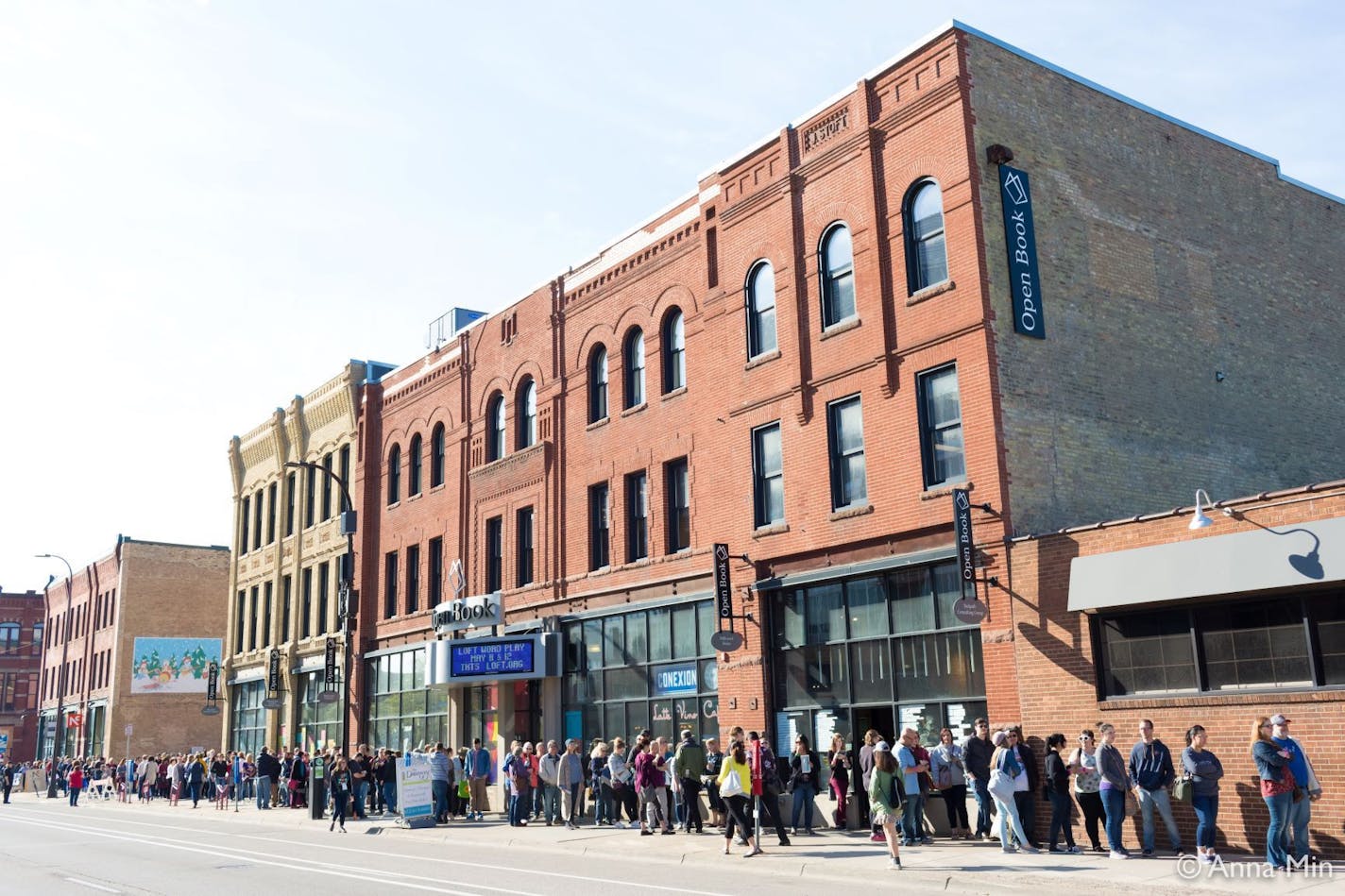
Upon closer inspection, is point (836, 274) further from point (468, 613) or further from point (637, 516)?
point (468, 613)

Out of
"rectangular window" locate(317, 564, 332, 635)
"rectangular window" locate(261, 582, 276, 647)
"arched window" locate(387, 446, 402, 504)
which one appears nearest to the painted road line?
"arched window" locate(387, 446, 402, 504)

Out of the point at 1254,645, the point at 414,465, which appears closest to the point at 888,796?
the point at 1254,645

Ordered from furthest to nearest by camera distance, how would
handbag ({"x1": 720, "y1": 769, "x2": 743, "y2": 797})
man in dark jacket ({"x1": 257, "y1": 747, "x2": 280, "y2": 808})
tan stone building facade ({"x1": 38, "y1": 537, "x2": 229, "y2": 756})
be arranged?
1. tan stone building facade ({"x1": 38, "y1": 537, "x2": 229, "y2": 756})
2. man in dark jacket ({"x1": 257, "y1": 747, "x2": 280, "y2": 808})
3. handbag ({"x1": 720, "y1": 769, "x2": 743, "y2": 797})

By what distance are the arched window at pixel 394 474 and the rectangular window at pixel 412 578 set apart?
6.70 feet

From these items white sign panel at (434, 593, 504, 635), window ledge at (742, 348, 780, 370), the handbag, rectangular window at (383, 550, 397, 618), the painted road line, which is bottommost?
the painted road line

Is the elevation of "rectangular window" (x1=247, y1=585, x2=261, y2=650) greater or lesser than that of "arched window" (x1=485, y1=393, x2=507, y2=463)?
lesser

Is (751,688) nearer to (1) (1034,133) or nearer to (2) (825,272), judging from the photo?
(2) (825,272)

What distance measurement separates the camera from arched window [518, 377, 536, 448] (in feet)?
103

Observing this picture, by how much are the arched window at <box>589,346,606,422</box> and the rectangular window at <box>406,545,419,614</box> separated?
378 inches

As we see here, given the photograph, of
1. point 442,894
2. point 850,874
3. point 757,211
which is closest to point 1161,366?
point 757,211

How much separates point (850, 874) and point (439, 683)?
52.4 ft

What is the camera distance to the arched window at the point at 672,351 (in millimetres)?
26656

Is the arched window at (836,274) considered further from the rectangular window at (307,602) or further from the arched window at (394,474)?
the rectangular window at (307,602)

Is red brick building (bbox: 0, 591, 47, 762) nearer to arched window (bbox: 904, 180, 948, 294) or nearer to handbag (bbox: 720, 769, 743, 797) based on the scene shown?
handbag (bbox: 720, 769, 743, 797)
